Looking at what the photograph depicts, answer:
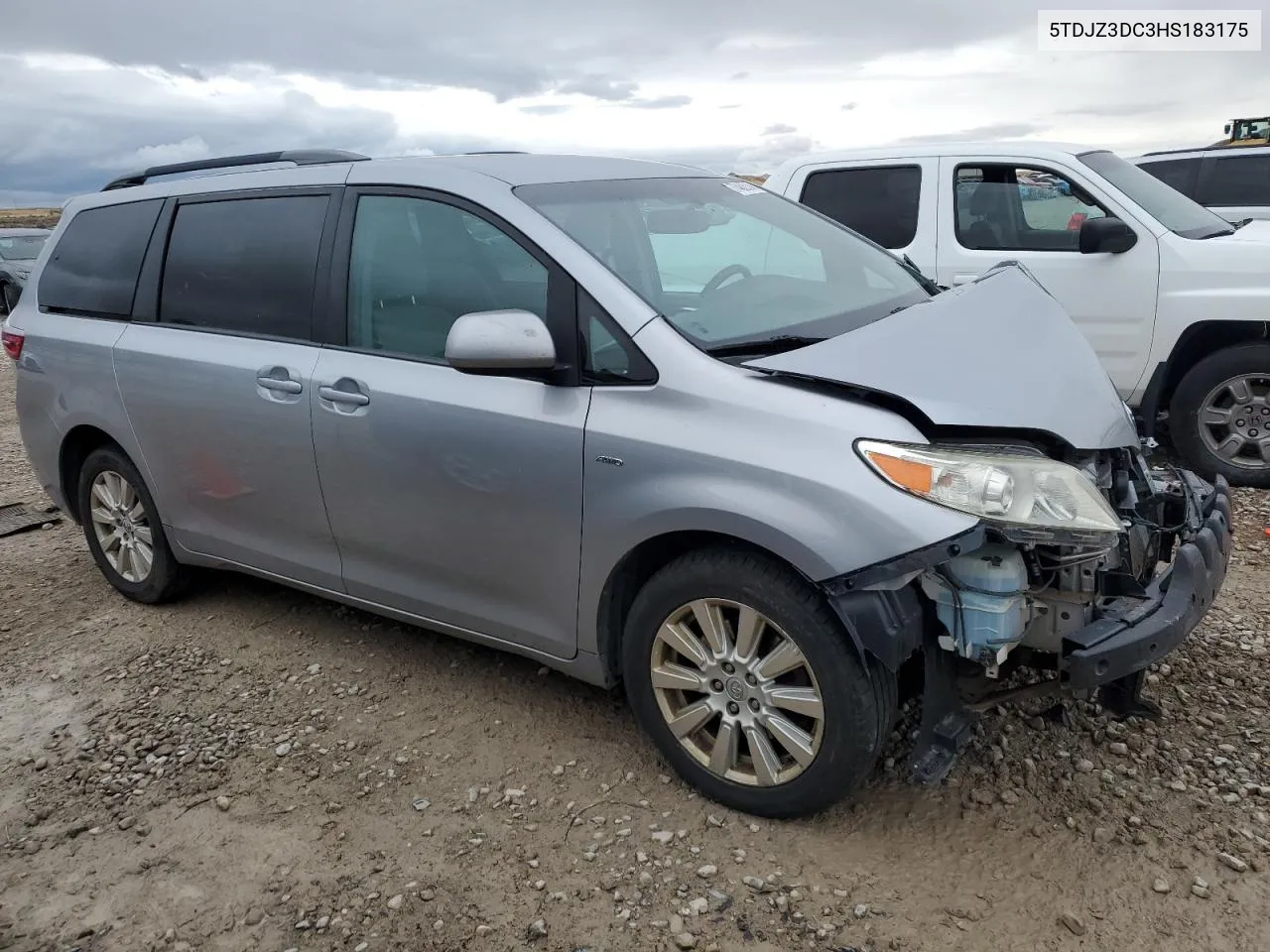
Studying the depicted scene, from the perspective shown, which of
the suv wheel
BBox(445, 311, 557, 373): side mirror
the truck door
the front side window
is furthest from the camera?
the truck door

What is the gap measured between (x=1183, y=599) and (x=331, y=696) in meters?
2.78

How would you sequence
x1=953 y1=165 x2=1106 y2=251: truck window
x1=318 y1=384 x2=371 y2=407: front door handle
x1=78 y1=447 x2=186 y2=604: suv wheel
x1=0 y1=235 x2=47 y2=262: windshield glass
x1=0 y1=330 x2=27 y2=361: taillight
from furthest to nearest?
x1=0 y1=235 x2=47 y2=262: windshield glass
x1=953 y1=165 x2=1106 y2=251: truck window
x1=0 y1=330 x2=27 y2=361: taillight
x1=78 y1=447 x2=186 y2=604: suv wheel
x1=318 y1=384 x2=371 y2=407: front door handle

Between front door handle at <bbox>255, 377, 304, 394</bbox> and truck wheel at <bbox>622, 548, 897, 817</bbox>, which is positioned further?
front door handle at <bbox>255, 377, 304, 394</bbox>

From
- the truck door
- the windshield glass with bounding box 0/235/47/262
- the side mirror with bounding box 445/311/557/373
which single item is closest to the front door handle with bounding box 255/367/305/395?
the side mirror with bounding box 445/311/557/373

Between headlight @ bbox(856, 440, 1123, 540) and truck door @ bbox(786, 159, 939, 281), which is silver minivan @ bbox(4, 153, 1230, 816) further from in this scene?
truck door @ bbox(786, 159, 939, 281)

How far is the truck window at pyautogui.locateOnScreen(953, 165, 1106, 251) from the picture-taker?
6008 mm

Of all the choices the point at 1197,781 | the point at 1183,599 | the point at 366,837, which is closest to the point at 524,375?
the point at 366,837

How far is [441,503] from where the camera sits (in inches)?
129

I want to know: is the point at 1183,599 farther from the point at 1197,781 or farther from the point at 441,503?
the point at 441,503

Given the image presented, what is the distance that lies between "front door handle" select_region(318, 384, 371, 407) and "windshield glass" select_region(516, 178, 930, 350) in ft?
2.73

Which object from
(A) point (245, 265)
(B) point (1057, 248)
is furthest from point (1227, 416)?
(A) point (245, 265)

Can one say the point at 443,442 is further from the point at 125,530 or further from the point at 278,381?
the point at 125,530

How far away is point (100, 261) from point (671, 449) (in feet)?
10.2

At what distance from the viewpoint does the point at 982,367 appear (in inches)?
111
